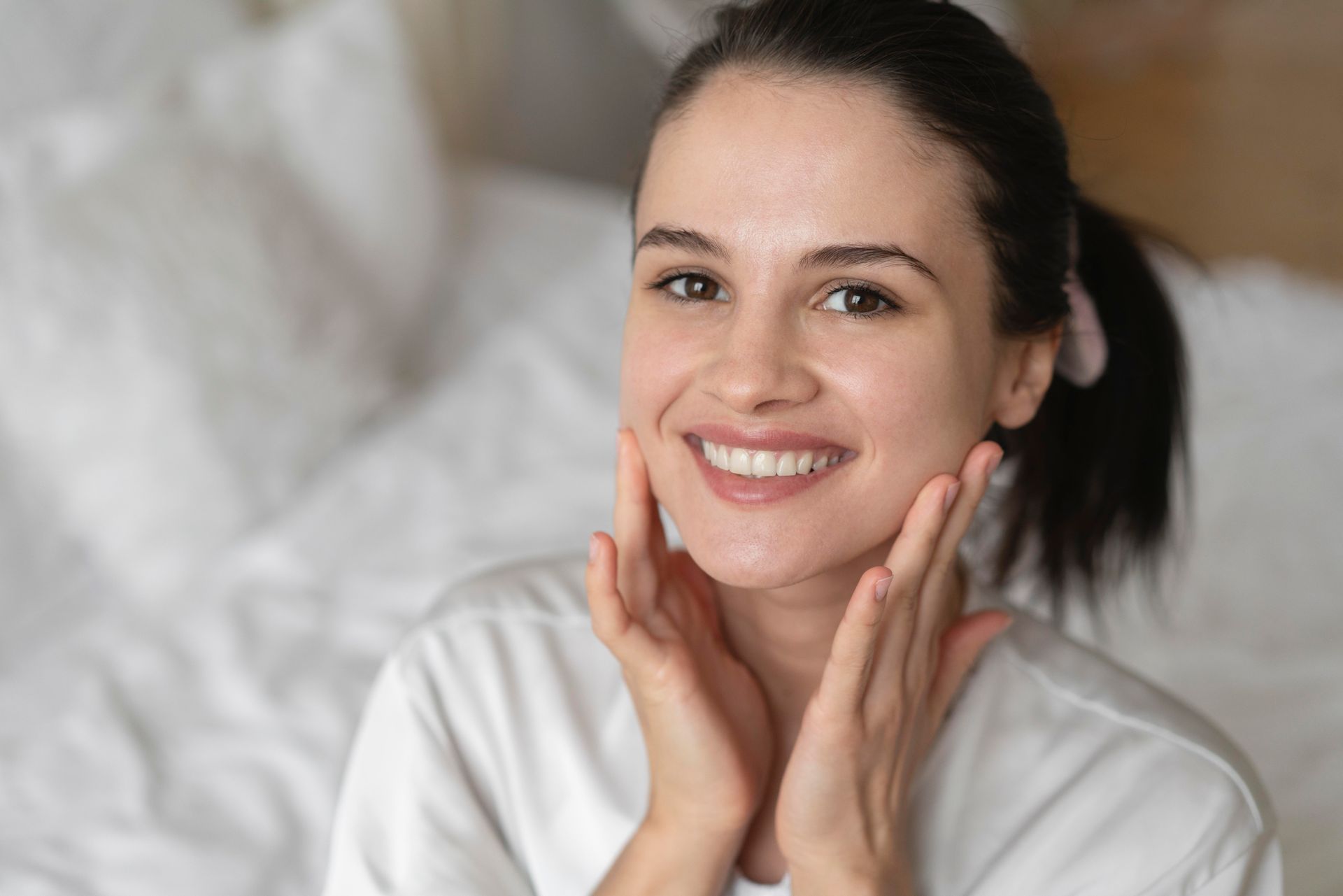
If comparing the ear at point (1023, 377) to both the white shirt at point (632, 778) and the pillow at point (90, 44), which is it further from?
the pillow at point (90, 44)

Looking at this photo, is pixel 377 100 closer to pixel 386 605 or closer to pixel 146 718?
pixel 386 605

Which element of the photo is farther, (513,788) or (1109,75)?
(1109,75)

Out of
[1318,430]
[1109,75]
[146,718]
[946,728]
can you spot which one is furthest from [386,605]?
[1109,75]

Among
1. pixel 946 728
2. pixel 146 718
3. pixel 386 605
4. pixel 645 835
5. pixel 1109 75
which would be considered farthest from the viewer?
pixel 1109 75

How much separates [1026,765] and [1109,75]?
17.5 feet

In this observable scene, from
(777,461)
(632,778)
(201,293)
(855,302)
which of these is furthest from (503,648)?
(201,293)

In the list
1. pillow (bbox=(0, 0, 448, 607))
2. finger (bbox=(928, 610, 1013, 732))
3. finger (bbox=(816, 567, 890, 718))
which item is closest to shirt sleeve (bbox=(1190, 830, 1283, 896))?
finger (bbox=(928, 610, 1013, 732))

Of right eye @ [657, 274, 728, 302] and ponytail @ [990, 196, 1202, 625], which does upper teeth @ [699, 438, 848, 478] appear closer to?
right eye @ [657, 274, 728, 302]

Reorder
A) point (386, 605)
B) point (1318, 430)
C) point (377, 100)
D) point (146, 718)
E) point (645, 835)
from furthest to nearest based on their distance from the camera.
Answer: point (377, 100) → point (1318, 430) → point (386, 605) → point (146, 718) → point (645, 835)

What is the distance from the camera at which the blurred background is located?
1.50 m

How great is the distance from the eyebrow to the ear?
0.57 ft

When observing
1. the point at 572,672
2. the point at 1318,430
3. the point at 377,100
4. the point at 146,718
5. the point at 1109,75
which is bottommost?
the point at 146,718

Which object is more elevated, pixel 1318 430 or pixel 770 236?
pixel 770 236

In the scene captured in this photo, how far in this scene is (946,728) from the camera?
125 centimetres
